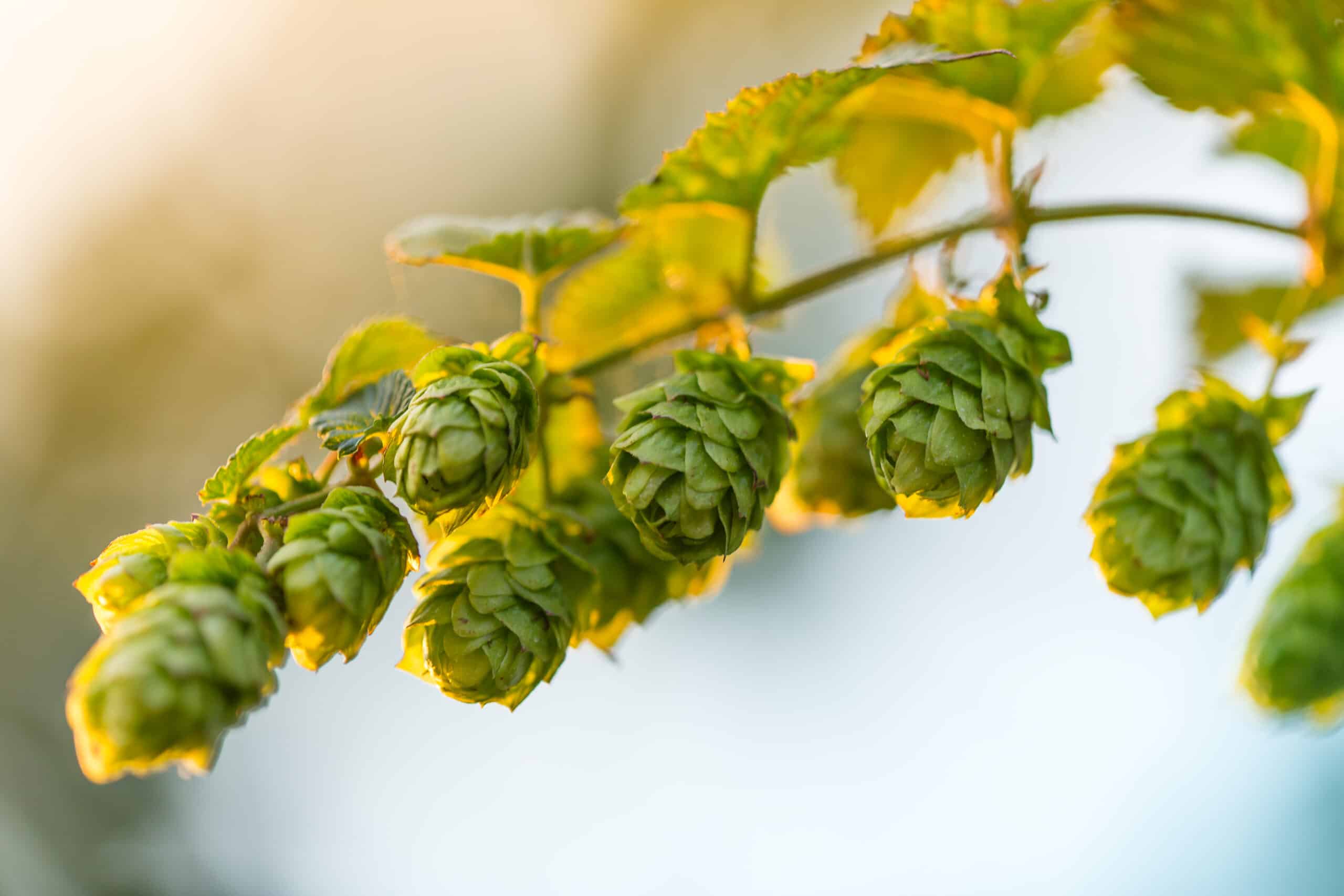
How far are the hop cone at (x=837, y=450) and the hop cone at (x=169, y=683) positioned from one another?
89 cm

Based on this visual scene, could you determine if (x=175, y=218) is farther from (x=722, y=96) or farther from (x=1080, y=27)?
(x=1080, y=27)

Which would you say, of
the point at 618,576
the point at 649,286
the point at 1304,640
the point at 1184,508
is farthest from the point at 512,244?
the point at 1304,640

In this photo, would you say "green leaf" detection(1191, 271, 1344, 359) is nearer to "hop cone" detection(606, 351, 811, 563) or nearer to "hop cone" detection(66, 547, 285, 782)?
"hop cone" detection(606, 351, 811, 563)

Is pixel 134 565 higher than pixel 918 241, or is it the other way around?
pixel 918 241

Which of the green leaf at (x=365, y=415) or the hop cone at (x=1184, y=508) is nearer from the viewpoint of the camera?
the green leaf at (x=365, y=415)

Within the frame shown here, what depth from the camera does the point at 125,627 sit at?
0.98m

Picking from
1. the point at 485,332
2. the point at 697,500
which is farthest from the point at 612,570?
the point at 485,332

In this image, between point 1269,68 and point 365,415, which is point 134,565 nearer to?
point 365,415

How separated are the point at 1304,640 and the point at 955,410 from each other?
1077 millimetres

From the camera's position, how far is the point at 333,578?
Answer: 1.09 meters

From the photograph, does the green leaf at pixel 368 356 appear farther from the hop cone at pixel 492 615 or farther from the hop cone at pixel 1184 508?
the hop cone at pixel 1184 508

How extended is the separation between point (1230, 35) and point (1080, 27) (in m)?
0.26

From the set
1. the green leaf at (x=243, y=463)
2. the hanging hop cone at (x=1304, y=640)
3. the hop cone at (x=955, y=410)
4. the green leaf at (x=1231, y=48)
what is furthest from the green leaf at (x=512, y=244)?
the hanging hop cone at (x=1304, y=640)

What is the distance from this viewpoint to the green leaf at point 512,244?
5.40 ft
